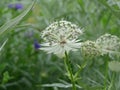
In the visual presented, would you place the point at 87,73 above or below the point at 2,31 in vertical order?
below

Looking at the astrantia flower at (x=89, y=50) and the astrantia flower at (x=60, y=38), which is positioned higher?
the astrantia flower at (x=60, y=38)

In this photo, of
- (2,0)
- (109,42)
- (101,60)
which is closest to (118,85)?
(109,42)

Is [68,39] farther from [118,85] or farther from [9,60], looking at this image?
[9,60]

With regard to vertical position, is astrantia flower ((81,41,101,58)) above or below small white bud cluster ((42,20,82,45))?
below

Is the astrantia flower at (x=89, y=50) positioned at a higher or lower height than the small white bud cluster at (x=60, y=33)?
lower

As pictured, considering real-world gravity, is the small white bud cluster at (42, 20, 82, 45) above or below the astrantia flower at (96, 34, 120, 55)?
above

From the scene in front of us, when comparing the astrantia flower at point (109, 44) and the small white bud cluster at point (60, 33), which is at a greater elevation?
the small white bud cluster at point (60, 33)

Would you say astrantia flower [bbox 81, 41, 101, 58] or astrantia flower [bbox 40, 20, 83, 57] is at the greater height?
astrantia flower [bbox 40, 20, 83, 57]

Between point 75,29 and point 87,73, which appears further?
point 87,73
